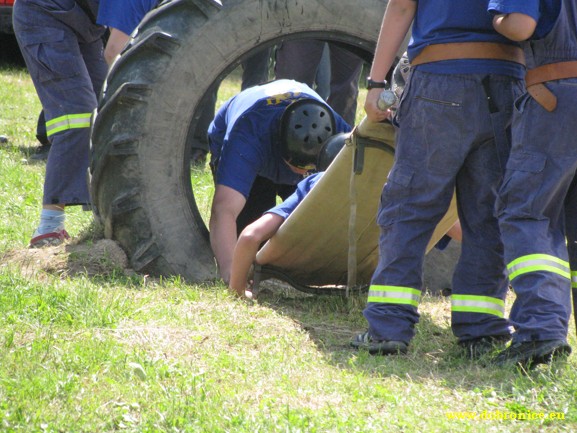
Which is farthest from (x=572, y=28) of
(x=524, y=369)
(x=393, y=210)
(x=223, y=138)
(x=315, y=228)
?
(x=223, y=138)

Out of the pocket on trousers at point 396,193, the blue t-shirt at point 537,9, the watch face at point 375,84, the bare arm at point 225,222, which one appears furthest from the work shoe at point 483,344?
the bare arm at point 225,222

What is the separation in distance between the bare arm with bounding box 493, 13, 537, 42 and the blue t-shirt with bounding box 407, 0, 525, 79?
25cm

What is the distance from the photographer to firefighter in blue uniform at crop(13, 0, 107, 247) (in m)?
5.79

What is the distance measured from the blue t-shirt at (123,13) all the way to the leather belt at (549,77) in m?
2.70

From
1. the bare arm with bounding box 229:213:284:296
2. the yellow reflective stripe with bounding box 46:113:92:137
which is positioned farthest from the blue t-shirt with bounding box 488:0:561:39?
the yellow reflective stripe with bounding box 46:113:92:137

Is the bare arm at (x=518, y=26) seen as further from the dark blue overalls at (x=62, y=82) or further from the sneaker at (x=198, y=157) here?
the sneaker at (x=198, y=157)

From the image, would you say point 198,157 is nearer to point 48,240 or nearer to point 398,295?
point 48,240

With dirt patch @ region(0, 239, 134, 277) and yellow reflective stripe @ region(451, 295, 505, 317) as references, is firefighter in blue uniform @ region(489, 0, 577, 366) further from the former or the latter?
dirt patch @ region(0, 239, 134, 277)

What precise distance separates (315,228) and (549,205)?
1334mm

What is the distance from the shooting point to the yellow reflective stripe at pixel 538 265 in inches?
148

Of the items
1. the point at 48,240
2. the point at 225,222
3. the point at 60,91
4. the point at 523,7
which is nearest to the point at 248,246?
the point at 225,222

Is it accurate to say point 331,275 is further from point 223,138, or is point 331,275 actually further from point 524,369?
point 524,369

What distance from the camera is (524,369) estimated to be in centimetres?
373

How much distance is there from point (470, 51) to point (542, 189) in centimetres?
65
